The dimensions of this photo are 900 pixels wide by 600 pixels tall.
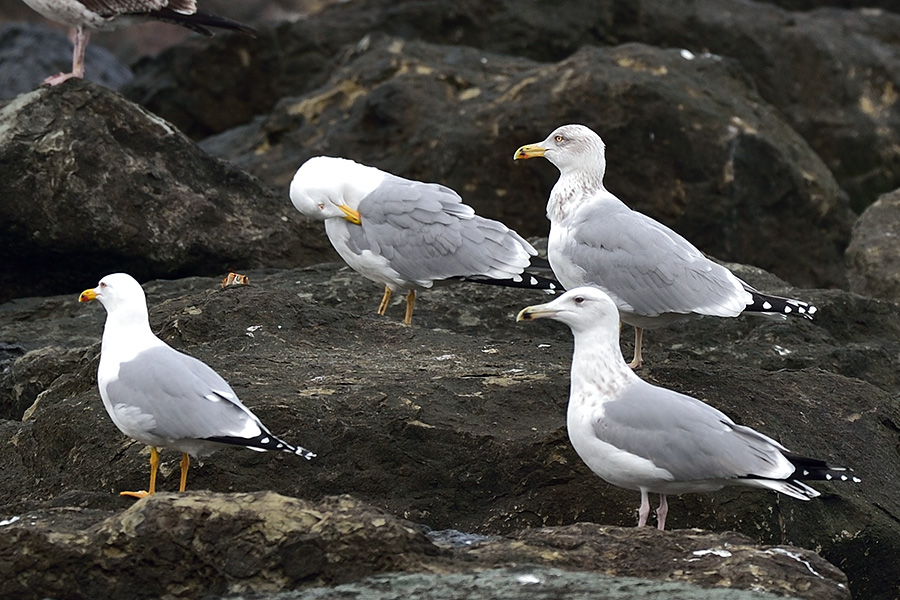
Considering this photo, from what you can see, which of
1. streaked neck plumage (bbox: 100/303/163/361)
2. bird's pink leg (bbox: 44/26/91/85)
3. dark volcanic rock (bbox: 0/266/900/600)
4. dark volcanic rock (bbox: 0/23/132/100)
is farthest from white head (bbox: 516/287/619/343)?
dark volcanic rock (bbox: 0/23/132/100)

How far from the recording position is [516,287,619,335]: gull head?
244 inches

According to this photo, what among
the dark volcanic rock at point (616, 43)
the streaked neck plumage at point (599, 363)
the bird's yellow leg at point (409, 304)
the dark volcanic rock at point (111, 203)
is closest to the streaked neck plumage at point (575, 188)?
the bird's yellow leg at point (409, 304)

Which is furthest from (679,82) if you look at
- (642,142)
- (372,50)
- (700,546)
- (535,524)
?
(700,546)

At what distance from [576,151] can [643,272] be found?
4.02 feet

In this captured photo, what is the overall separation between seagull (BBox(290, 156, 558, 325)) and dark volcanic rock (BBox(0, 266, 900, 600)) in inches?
20.2

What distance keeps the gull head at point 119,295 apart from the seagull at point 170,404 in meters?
0.13

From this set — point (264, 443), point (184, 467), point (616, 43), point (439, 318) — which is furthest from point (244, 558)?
point (616, 43)

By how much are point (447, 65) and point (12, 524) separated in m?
9.53

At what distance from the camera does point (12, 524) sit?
508 cm

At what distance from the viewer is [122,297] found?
6.57 meters

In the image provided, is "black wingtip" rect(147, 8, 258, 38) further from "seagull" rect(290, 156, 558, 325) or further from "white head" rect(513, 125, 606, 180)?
"white head" rect(513, 125, 606, 180)

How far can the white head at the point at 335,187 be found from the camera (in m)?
8.85

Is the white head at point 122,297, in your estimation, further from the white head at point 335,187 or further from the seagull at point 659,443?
the white head at point 335,187

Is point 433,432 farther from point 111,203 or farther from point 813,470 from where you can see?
point 111,203
